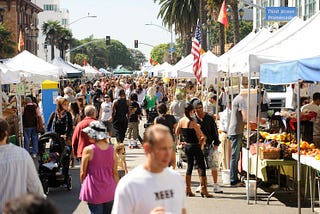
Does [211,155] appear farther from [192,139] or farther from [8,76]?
[8,76]

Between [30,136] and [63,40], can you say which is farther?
[63,40]

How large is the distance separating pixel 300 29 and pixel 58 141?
4.98m

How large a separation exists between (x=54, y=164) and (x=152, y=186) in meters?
8.64

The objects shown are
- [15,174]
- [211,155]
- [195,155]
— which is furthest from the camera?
[211,155]

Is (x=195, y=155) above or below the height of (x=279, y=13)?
below

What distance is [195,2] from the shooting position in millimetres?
51188

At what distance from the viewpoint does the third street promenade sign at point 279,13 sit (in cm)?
2957

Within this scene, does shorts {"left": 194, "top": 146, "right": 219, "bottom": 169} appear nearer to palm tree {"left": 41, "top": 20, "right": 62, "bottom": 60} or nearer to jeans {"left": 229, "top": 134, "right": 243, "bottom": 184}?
jeans {"left": 229, "top": 134, "right": 243, "bottom": 184}

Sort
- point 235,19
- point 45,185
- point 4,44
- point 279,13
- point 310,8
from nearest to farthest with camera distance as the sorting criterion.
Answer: point 45,185 → point 279,13 → point 235,19 → point 310,8 → point 4,44

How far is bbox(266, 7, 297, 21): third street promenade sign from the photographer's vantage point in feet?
97.0

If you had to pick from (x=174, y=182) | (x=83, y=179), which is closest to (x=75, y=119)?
(x=83, y=179)

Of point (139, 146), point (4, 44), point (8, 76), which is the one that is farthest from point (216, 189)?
point (4, 44)

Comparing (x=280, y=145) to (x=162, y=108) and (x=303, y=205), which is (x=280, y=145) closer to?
(x=303, y=205)

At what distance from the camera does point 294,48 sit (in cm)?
1129
